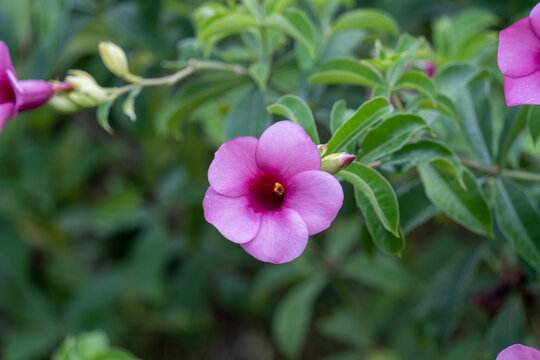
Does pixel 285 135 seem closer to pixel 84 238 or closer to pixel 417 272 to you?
pixel 417 272

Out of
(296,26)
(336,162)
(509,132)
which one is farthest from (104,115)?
(509,132)

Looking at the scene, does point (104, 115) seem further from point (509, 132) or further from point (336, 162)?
point (509, 132)

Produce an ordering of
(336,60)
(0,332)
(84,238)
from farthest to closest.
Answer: (84,238) < (0,332) < (336,60)

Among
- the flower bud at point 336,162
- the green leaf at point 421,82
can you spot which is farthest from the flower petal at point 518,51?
the flower bud at point 336,162

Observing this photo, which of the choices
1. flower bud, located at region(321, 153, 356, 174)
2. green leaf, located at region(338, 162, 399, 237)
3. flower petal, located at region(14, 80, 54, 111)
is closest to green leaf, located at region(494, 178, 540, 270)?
green leaf, located at region(338, 162, 399, 237)

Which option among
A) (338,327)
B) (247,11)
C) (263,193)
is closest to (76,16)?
(247,11)

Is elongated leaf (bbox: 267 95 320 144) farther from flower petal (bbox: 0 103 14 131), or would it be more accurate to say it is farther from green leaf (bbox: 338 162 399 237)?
flower petal (bbox: 0 103 14 131)
